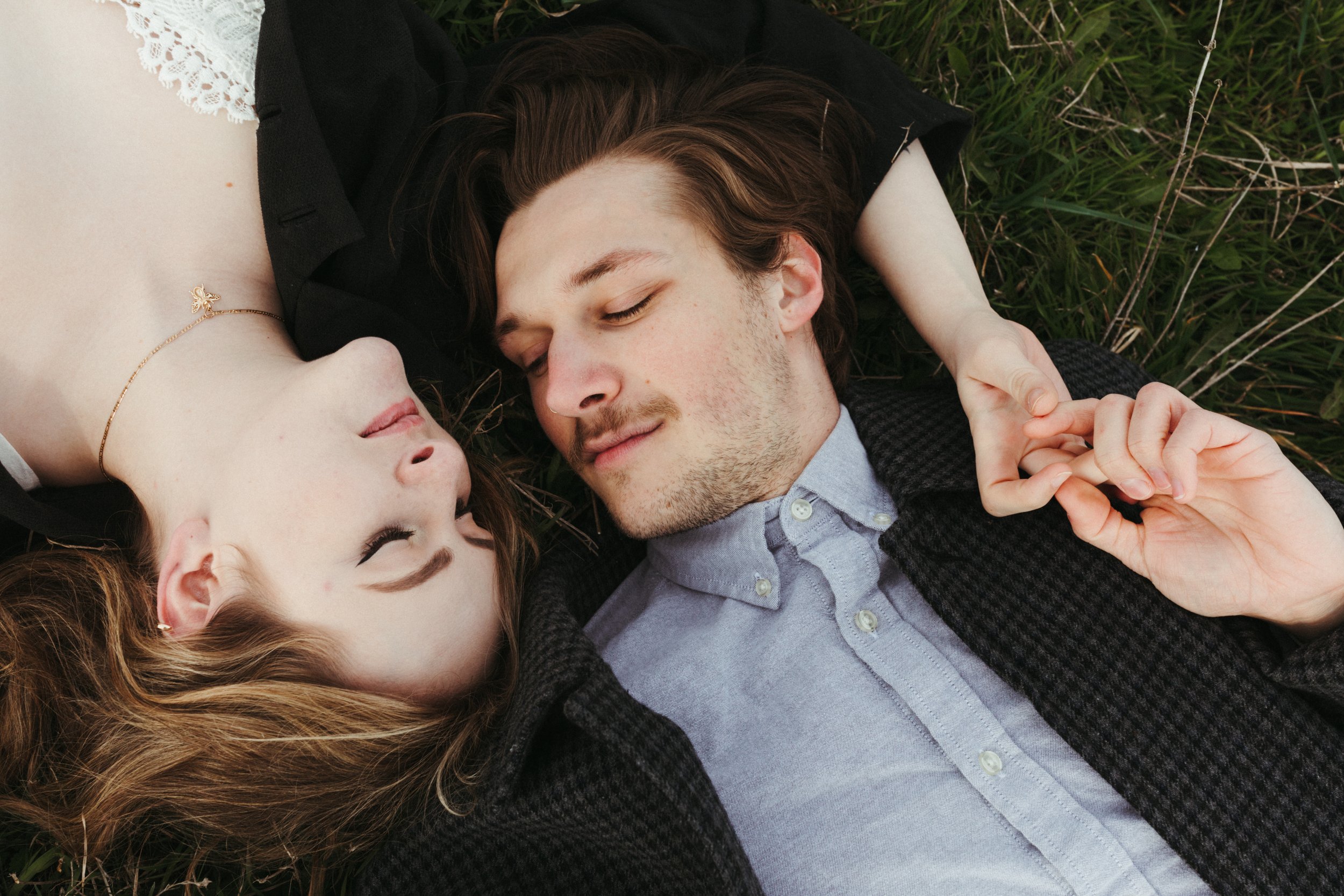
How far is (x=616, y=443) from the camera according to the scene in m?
2.69

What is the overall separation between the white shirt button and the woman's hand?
17.1 inches

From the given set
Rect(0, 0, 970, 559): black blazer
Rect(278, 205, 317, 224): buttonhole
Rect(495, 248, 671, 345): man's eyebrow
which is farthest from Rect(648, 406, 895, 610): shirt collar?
Rect(278, 205, 317, 224): buttonhole

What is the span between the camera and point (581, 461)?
2.82 meters

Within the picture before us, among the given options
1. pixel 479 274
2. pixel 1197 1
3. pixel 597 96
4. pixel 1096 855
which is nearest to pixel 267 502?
pixel 479 274

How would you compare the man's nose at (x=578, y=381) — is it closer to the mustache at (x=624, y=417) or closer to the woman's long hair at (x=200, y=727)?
the mustache at (x=624, y=417)

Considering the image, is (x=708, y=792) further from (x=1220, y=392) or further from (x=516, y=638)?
(x=1220, y=392)

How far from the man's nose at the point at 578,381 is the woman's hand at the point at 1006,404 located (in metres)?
1.02

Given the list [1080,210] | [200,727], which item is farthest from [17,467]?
[1080,210]

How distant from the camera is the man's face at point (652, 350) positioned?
258cm

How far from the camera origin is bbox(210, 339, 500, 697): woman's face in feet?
7.29

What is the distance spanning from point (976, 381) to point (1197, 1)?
2308 mm

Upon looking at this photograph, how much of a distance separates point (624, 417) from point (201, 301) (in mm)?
1229

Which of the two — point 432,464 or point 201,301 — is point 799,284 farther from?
point 201,301

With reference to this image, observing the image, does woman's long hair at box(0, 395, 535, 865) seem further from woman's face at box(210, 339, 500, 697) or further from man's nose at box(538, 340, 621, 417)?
man's nose at box(538, 340, 621, 417)
